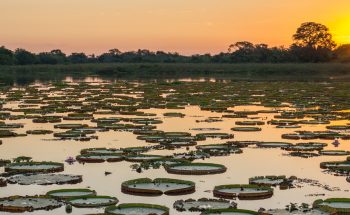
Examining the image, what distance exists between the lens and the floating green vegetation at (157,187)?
13.3m

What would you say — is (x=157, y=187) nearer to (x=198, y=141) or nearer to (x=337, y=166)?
(x=337, y=166)

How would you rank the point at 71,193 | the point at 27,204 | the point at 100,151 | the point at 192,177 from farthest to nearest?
1. the point at 100,151
2. the point at 192,177
3. the point at 71,193
4. the point at 27,204

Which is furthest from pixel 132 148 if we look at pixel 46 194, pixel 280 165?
pixel 46 194

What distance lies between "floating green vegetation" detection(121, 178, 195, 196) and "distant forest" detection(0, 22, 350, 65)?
320ft

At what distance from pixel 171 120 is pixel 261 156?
10.2 m

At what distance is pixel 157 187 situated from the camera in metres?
13.6

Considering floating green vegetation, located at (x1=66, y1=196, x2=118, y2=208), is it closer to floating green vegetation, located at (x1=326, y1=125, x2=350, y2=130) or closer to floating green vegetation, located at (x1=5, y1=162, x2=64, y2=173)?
floating green vegetation, located at (x1=5, y1=162, x2=64, y2=173)

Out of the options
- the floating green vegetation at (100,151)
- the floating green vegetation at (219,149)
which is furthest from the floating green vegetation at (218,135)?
the floating green vegetation at (100,151)

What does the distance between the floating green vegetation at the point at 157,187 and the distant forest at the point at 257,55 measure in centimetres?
9758

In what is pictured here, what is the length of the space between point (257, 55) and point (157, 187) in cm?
10347

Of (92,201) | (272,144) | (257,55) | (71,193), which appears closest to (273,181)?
(92,201)

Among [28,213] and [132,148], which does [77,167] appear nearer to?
[132,148]

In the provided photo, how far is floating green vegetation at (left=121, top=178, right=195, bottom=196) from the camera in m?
13.3

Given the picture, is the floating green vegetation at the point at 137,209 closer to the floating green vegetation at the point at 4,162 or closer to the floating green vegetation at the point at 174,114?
→ the floating green vegetation at the point at 4,162
